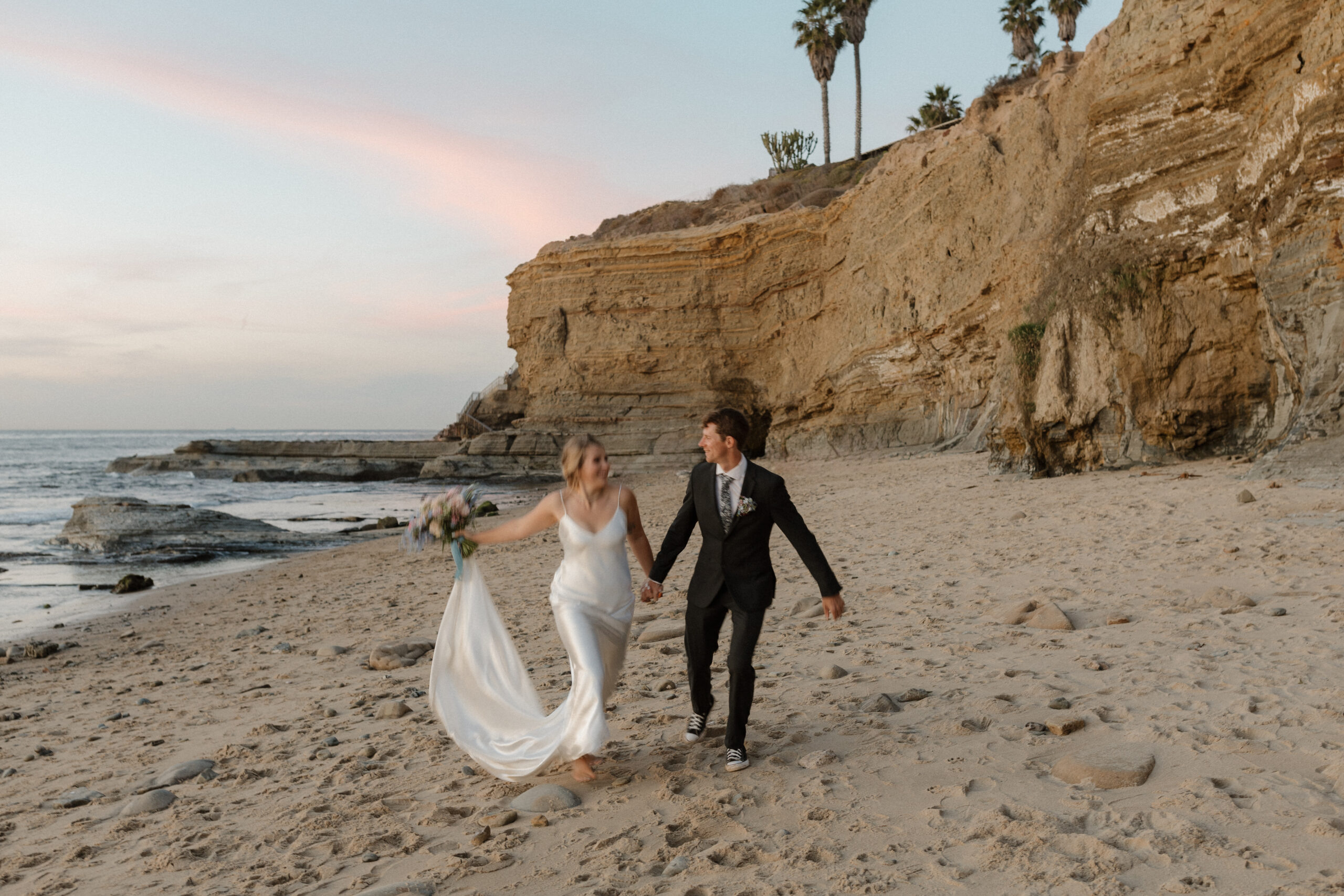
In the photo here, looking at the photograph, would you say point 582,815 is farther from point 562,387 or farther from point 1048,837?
point 562,387

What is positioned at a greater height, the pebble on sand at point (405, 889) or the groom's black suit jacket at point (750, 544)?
the groom's black suit jacket at point (750, 544)

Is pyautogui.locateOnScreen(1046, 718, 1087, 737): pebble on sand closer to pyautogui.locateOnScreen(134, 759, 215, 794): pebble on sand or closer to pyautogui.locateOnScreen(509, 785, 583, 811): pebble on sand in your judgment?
pyautogui.locateOnScreen(509, 785, 583, 811): pebble on sand

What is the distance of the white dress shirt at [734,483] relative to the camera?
3.96 m

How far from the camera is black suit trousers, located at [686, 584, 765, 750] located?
3.87 m

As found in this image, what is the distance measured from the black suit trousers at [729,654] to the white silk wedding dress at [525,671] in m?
0.33

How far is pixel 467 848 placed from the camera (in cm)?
332

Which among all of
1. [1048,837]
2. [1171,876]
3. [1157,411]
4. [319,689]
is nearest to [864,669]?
[1048,837]

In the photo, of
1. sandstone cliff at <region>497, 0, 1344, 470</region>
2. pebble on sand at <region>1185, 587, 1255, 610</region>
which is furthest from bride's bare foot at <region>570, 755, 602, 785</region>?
sandstone cliff at <region>497, 0, 1344, 470</region>

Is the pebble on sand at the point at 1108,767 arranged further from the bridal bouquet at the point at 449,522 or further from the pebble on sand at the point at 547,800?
the bridal bouquet at the point at 449,522

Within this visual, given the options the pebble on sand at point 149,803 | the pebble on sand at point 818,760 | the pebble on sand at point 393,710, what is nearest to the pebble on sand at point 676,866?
the pebble on sand at point 818,760

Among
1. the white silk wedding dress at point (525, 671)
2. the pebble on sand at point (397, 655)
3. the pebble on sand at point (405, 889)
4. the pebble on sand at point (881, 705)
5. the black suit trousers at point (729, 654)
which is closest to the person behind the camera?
the pebble on sand at point (405, 889)

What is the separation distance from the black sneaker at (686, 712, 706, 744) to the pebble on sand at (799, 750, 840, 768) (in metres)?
0.53

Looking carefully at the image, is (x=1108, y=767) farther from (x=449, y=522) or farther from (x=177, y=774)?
(x=177, y=774)

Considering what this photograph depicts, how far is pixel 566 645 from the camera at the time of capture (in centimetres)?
388
